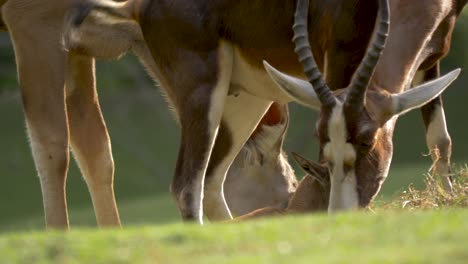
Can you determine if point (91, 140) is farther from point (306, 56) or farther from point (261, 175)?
point (306, 56)

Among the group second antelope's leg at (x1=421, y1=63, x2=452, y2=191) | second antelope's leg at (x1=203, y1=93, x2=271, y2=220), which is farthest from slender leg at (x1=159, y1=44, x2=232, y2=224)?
second antelope's leg at (x1=421, y1=63, x2=452, y2=191)

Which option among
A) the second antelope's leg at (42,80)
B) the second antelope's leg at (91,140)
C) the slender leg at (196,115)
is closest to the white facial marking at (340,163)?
the slender leg at (196,115)

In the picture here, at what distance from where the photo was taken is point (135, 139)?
22.9 meters

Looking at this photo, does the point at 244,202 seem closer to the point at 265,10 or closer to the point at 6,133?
the point at 265,10

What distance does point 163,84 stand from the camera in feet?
33.6

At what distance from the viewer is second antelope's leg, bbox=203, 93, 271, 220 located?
10422 millimetres

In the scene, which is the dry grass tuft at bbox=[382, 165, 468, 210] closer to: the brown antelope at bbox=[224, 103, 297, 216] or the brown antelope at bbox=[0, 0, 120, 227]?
the brown antelope at bbox=[224, 103, 297, 216]

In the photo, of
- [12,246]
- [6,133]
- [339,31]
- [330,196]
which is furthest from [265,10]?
[6,133]

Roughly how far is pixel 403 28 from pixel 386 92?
69 centimetres

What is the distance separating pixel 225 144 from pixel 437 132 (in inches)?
63.6

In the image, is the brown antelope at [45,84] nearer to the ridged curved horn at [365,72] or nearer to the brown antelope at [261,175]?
the brown antelope at [261,175]

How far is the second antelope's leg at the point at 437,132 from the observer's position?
10820 millimetres

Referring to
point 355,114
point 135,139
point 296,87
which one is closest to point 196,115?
point 296,87

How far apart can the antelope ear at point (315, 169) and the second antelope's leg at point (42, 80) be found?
1.81 metres
